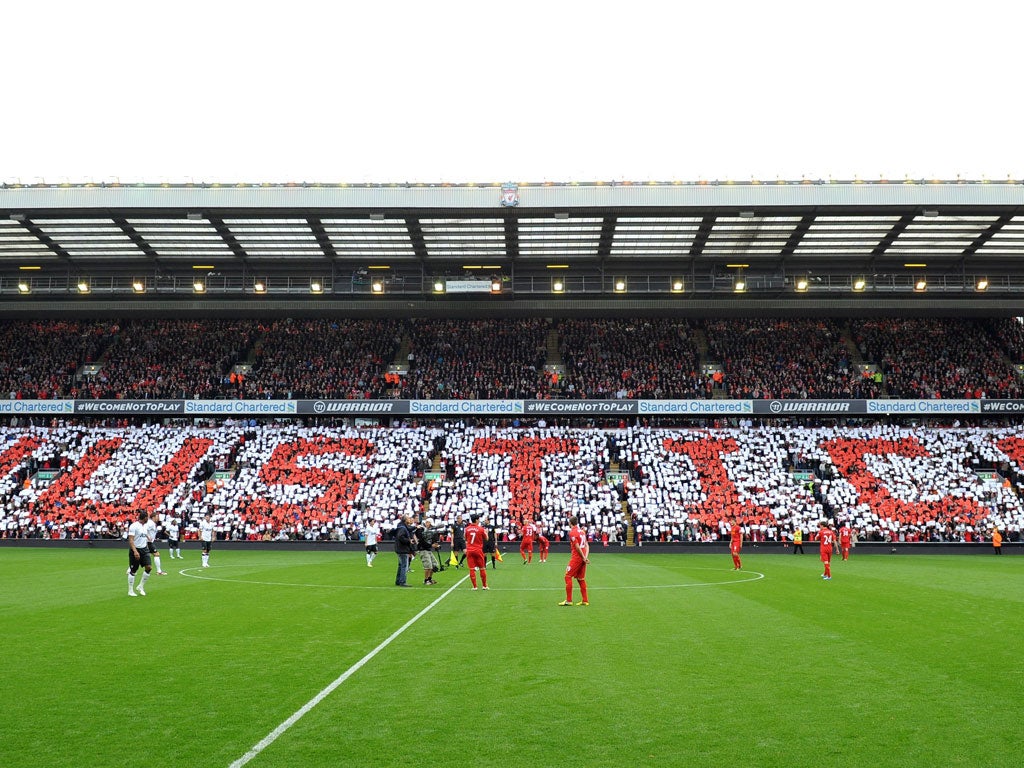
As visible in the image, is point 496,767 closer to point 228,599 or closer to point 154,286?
point 228,599

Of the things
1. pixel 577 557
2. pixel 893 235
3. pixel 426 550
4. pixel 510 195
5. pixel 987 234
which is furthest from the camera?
pixel 893 235

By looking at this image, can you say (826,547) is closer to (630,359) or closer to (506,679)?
(506,679)

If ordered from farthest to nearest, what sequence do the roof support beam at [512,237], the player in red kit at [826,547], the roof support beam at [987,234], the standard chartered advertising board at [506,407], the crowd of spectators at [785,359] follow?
the crowd of spectators at [785,359] → the standard chartered advertising board at [506,407] → the roof support beam at [512,237] → the roof support beam at [987,234] → the player in red kit at [826,547]

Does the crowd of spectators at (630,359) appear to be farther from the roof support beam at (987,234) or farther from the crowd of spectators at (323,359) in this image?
the roof support beam at (987,234)

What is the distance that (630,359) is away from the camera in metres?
57.2

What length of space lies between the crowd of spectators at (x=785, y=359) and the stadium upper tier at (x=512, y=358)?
0.10 meters

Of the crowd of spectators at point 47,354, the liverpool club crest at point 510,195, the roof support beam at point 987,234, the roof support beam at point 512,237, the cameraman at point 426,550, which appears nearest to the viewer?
the cameraman at point 426,550

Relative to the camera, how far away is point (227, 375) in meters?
56.7

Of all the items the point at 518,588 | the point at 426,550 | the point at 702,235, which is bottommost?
the point at 518,588

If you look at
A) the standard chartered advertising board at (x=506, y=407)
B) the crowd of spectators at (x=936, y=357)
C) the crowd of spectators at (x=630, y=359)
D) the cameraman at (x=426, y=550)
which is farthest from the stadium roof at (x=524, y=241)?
the cameraman at (x=426, y=550)

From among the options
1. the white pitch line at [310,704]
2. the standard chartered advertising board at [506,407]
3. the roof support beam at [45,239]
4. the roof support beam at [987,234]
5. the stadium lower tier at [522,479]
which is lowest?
the white pitch line at [310,704]

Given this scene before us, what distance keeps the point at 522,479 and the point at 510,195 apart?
15864 millimetres

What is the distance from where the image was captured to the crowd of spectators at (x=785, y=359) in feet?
176

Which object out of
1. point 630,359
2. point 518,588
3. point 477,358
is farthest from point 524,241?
point 518,588
